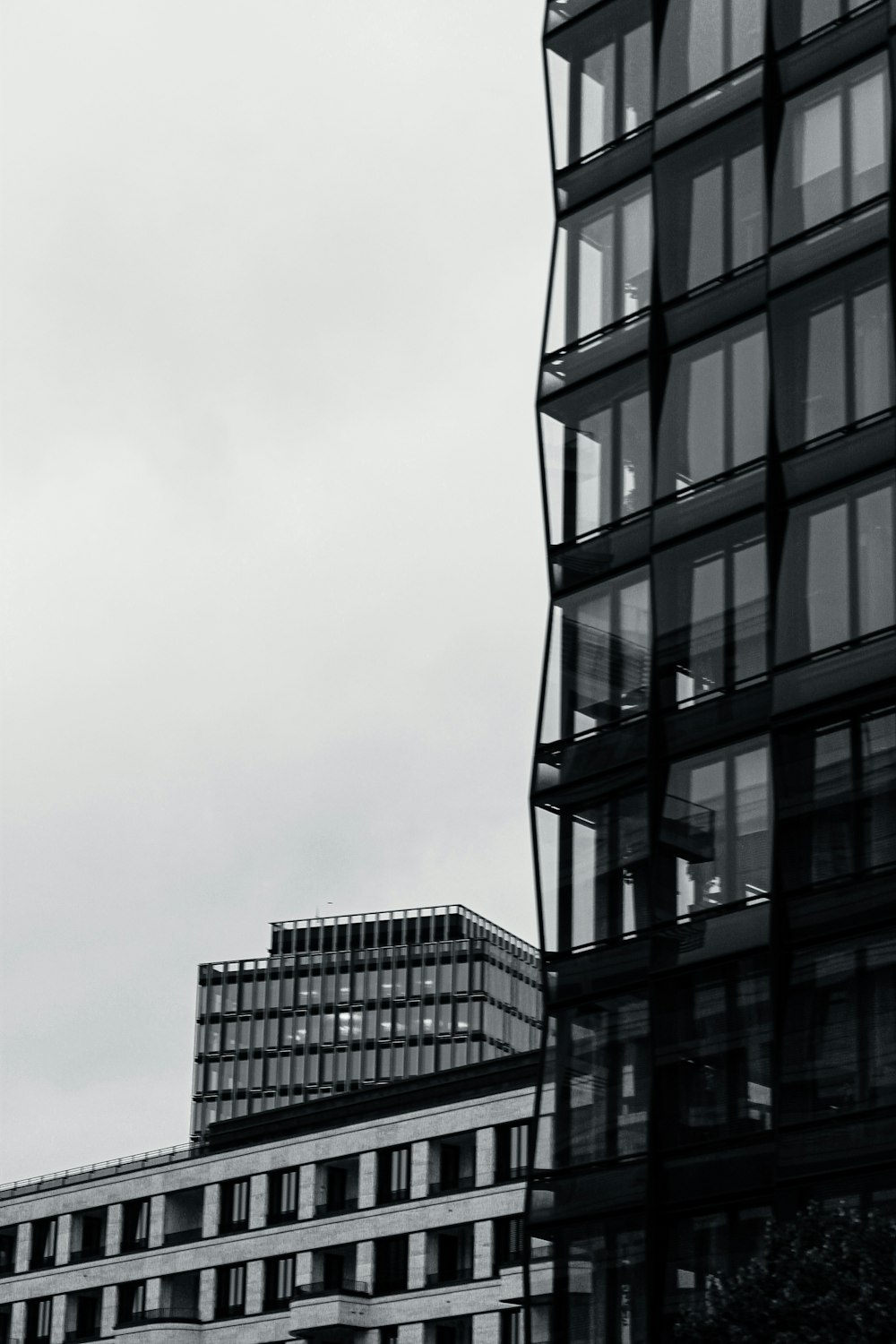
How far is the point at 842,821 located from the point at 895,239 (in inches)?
406

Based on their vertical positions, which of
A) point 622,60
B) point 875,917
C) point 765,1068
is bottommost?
point 765,1068

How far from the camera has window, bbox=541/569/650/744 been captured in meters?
37.4

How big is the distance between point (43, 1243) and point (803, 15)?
264ft

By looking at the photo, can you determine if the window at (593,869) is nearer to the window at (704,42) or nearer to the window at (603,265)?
the window at (603,265)

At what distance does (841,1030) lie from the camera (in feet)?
104

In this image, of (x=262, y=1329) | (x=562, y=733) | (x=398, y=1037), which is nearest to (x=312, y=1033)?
(x=398, y=1037)

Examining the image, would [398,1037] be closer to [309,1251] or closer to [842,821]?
[309,1251]

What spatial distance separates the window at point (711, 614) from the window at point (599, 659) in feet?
1.89

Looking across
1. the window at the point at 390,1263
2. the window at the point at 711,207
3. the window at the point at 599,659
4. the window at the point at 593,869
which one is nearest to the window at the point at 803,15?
the window at the point at 711,207

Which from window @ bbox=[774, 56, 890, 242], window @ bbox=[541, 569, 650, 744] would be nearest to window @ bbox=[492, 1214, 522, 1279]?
window @ bbox=[541, 569, 650, 744]

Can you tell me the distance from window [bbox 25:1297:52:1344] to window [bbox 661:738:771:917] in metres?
73.1

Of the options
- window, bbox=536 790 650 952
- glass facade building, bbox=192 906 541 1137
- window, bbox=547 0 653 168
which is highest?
glass facade building, bbox=192 906 541 1137

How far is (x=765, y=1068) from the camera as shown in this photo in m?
32.6

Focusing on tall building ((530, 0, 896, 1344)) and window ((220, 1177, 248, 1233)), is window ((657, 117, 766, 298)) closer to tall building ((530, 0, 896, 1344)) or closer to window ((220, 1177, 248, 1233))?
tall building ((530, 0, 896, 1344))
